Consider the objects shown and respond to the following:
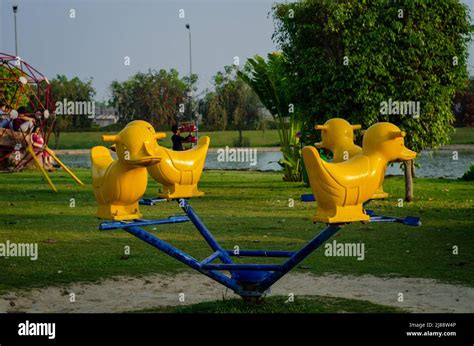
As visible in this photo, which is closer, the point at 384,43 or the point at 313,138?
the point at 384,43

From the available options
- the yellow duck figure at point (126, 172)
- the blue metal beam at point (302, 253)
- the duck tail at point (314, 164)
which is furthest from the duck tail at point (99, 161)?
the duck tail at point (314, 164)

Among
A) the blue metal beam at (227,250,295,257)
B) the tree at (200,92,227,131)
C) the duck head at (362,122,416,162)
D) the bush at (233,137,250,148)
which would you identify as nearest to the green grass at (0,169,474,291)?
the blue metal beam at (227,250,295,257)

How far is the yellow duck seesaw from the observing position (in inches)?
228

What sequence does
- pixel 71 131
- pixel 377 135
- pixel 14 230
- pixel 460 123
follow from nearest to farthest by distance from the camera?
pixel 377 135 → pixel 14 230 → pixel 460 123 → pixel 71 131

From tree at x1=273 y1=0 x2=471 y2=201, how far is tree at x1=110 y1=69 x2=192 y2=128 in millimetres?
31101

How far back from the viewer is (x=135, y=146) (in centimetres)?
577

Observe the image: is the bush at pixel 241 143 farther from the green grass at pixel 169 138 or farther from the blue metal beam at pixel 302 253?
the blue metal beam at pixel 302 253

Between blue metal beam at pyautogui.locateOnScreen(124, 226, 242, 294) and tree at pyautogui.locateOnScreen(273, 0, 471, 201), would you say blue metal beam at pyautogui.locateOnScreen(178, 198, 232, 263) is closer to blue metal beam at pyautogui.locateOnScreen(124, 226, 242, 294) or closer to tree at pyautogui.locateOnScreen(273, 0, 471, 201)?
blue metal beam at pyautogui.locateOnScreen(124, 226, 242, 294)

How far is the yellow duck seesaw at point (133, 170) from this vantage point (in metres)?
5.78

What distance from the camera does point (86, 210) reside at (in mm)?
14375

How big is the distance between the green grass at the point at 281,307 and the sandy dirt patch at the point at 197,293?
8.0 inches
